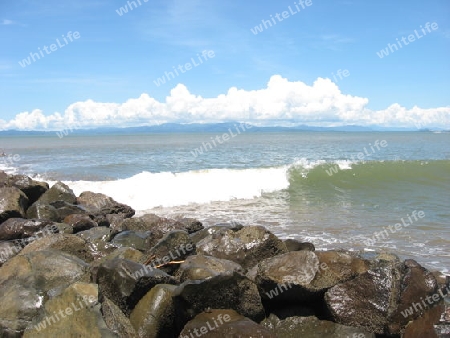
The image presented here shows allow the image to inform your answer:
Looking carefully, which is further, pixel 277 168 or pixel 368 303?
pixel 277 168

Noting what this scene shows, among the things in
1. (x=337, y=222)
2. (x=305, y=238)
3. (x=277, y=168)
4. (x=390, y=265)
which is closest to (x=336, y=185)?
A: (x=277, y=168)

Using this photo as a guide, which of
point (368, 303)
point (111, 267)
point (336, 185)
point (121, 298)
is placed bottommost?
point (336, 185)

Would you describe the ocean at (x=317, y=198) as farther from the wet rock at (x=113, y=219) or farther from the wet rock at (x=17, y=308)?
the wet rock at (x=17, y=308)

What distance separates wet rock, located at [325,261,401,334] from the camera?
18.3ft

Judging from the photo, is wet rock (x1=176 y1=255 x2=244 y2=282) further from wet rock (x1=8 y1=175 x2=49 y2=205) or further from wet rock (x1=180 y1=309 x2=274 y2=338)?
wet rock (x1=8 y1=175 x2=49 y2=205)

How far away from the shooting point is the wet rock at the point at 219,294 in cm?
510

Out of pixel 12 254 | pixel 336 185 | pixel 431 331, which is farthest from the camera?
pixel 336 185

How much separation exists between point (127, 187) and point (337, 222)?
37.7 ft

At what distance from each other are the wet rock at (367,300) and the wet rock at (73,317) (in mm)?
2937

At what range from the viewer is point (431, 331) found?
5184 mm

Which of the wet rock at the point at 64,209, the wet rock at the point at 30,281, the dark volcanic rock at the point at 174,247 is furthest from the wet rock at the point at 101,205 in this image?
the wet rock at the point at 30,281

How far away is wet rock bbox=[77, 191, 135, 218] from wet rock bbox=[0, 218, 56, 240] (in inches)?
122

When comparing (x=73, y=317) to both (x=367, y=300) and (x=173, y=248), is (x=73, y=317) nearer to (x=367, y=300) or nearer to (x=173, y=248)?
(x=173, y=248)

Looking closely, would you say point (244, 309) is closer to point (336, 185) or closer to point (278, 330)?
point (278, 330)
